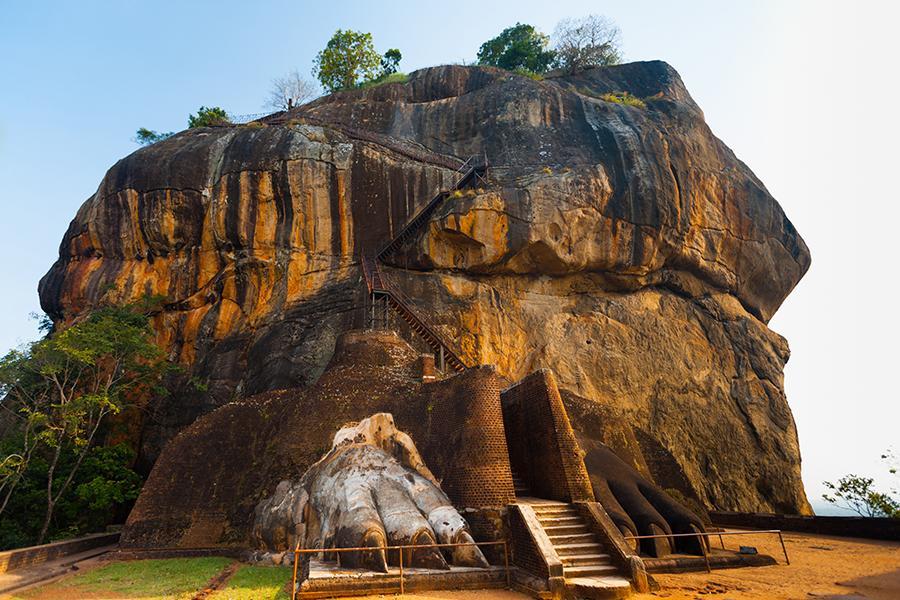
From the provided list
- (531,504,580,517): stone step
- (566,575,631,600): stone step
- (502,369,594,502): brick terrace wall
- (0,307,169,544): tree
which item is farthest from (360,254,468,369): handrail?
(566,575,631,600): stone step

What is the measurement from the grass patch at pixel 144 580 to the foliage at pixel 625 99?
28.7 m

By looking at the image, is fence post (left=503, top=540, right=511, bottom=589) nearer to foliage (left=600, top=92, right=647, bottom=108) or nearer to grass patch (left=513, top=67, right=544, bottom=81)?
foliage (left=600, top=92, right=647, bottom=108)

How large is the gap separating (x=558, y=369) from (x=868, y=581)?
15.6 metres

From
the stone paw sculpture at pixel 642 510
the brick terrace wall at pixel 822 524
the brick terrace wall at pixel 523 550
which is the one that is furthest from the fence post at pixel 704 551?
the brick terrace wall at pixel 822 524

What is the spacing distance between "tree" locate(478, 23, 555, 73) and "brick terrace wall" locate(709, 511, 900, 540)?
1281 inches

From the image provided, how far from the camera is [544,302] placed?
2611 cm

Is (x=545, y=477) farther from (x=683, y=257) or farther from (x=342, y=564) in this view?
(x=683, y=257)

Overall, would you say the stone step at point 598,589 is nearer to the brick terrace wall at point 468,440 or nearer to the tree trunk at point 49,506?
the brick terrace wall at point 468,440

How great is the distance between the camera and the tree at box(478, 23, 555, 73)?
137 feet

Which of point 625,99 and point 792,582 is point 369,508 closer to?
point 792,582

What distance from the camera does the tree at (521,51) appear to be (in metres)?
41.7

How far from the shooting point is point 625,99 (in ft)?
103

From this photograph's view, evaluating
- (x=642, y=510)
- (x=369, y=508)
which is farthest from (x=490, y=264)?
(x=369, y=508)

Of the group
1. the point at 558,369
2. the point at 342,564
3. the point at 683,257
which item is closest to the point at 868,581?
the point at 342,564
